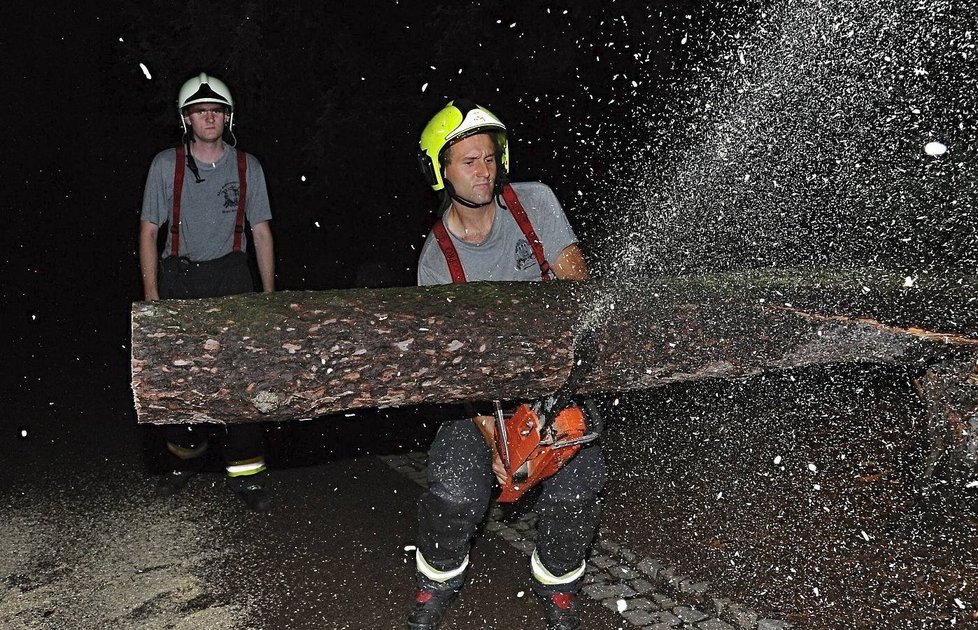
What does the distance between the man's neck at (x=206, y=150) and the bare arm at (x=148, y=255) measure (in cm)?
44

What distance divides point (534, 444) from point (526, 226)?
A: 1.01m

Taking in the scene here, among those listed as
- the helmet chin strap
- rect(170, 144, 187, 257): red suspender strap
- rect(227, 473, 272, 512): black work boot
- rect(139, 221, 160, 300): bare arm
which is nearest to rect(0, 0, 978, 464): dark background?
rect(227, 473, 272, 512): black work boot

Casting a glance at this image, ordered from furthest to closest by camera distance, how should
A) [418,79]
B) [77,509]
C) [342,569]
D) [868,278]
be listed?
[418,79] < [77,509] < [342,569] < [868,278]

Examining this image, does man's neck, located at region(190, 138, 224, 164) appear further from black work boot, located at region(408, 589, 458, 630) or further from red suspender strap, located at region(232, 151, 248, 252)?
black work boot, located at region(408, 589, 458, 630)

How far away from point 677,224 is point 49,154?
19641 millimetres

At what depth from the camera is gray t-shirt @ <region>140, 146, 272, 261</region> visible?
5.30 m

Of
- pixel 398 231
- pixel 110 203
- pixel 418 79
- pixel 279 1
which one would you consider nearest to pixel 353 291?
pixel 418 79

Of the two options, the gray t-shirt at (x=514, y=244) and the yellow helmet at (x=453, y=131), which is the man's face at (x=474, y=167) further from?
the gray t-shirt at (x=514, y=244)

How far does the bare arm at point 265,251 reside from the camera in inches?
220

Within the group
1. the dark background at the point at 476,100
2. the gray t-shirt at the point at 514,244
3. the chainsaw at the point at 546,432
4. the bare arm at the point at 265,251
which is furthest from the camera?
the dark background at the point at 476,100

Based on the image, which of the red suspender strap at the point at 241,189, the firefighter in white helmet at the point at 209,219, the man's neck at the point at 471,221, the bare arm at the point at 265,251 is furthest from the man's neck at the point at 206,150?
the man's neck at the point at 471,221

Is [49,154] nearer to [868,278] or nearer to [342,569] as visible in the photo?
[342,569]

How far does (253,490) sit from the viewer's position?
18.5 feet

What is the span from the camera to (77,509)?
18.7ft
